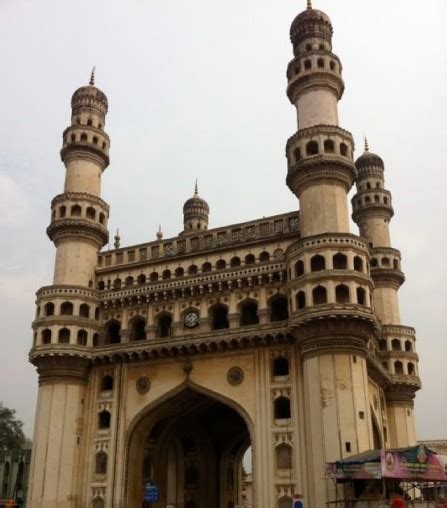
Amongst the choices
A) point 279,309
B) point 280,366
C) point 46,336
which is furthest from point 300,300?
point 46,336

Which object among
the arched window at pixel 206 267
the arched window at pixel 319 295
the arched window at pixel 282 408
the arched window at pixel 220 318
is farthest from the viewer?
the arched window at pixel 206 267

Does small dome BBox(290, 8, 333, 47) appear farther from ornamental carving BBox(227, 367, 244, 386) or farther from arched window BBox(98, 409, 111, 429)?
arched window BBox(98, 409, 111, 429)

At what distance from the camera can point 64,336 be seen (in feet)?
123

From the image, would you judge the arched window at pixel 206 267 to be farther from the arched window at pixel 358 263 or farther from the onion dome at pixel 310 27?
the onion dome at pixel 310 27

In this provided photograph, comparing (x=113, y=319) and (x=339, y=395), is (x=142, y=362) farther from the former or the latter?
(x=339, y=395)

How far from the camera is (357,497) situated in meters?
28.1

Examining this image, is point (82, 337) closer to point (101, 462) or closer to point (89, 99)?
point (101, 462)

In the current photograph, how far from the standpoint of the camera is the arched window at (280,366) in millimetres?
33469

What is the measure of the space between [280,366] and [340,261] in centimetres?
634

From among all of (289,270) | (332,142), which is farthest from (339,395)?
(332,142)

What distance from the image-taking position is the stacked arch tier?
4016cm

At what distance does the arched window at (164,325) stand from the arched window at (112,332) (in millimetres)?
2691

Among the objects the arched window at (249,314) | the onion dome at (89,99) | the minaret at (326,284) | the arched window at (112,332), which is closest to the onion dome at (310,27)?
the minaret at (326,284)

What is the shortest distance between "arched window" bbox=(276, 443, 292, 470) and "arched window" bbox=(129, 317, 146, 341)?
1099 cm
